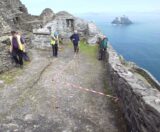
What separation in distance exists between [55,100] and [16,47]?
547 centimetres

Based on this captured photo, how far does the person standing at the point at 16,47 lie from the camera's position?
53.3 ft

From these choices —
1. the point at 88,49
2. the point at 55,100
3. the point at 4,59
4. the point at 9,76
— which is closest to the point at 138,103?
the point at 55,100

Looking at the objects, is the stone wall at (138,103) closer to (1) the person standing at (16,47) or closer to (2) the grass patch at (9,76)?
(2) the grass patch at (9,76)

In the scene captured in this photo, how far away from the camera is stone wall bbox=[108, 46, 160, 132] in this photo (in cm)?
766

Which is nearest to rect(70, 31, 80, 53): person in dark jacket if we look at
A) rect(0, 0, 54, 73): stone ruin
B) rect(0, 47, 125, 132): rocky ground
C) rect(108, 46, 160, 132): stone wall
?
rect(0, 47, 125, 132): rocky ground

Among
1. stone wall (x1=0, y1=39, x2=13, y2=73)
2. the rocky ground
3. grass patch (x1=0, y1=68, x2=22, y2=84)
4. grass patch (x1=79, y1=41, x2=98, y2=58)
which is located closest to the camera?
the rocky ground

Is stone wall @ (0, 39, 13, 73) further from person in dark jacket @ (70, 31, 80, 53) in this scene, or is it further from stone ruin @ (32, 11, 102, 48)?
stone ruin @ (32, 11, 102, 48)

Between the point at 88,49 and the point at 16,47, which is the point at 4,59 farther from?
the point at 88,49

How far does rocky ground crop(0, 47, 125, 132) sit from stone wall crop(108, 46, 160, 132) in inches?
27.3

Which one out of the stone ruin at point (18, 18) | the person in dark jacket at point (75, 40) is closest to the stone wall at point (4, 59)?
the person in dark jacket at point (75, 40)

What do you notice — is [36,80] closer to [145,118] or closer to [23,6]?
[145,118]

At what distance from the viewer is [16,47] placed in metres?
16.5

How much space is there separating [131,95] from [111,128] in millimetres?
1325

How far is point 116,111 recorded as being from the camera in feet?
36.8
